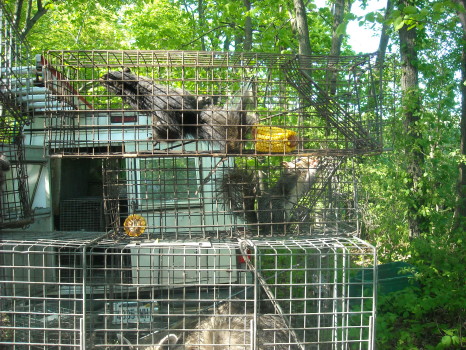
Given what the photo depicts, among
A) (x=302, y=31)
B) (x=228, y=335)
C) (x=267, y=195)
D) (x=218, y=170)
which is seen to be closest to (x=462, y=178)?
(x=302, y=31)

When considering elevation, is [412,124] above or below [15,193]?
above

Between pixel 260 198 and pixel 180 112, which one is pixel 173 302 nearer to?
pixel 260 198

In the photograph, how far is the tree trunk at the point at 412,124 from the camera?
7629 millimetres

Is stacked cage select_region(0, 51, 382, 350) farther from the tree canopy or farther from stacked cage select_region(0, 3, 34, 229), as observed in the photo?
the tree canopy

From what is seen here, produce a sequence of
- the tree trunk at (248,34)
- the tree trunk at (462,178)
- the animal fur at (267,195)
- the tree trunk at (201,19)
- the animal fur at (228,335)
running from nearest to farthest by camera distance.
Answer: the animal fur at (228,335) → the animal fur at (267,195) → the tree trunk at (462,178) → the tree trunk at (248,34) → the tree trunk at (201,19)

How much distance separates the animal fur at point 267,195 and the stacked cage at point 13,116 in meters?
2.17

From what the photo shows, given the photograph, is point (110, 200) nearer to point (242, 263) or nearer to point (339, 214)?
point (242, 263)

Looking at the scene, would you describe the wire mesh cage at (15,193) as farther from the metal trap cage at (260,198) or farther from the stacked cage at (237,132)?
the metal trap cage at (260,198)

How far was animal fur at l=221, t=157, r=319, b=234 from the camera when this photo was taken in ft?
16.3

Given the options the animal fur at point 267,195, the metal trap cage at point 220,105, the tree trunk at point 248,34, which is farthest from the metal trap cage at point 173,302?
the tree trunk at point 248,34

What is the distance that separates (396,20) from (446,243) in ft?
13.4

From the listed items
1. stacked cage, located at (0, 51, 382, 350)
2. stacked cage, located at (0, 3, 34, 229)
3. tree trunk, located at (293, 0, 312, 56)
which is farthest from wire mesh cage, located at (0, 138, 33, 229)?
tree trunk, located at (293, 0, 312, 56)

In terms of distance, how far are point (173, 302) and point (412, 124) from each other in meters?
5.27

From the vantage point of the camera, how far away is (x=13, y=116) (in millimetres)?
5062
